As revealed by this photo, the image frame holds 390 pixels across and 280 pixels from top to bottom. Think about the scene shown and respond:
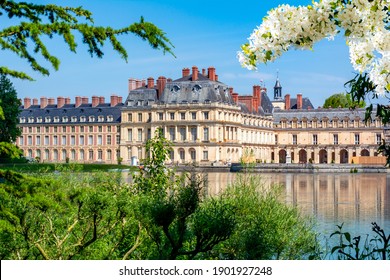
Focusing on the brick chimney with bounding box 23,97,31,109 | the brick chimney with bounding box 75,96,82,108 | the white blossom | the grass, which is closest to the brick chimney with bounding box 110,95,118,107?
the brick chimney with bounding box 75,96,82,108

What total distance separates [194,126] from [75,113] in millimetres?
11792

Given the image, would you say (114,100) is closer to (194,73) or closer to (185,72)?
(185,72)

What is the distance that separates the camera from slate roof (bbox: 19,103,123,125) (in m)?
58.4

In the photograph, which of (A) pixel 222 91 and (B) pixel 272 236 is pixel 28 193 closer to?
(B) pixel 272 236

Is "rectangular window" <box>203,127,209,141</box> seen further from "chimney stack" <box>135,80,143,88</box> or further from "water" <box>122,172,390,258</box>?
"water" <box>122,172,390,258</box>

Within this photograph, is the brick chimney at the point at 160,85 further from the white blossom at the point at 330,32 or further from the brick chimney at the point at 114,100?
the white blossom at the point at 330,32

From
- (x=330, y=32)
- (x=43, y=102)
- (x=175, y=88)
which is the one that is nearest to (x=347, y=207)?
(x=330, y=32)

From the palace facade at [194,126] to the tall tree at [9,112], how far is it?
18.2 metres

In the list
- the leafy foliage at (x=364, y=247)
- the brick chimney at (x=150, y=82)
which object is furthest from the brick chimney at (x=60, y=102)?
the leafy foliage at (x=364, y=247)

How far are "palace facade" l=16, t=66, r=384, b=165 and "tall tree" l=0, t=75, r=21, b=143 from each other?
1816cm

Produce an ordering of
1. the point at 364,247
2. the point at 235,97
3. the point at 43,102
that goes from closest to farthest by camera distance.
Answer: the point at 364,247, the point at 235,97, the point at 43,102

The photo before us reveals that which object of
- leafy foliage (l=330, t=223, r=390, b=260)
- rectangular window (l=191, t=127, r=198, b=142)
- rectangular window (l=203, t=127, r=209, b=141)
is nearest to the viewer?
leafy foliage (l=330, t=223, r=390, b=260)

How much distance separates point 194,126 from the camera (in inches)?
2157

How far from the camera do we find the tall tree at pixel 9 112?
31.9 meters
